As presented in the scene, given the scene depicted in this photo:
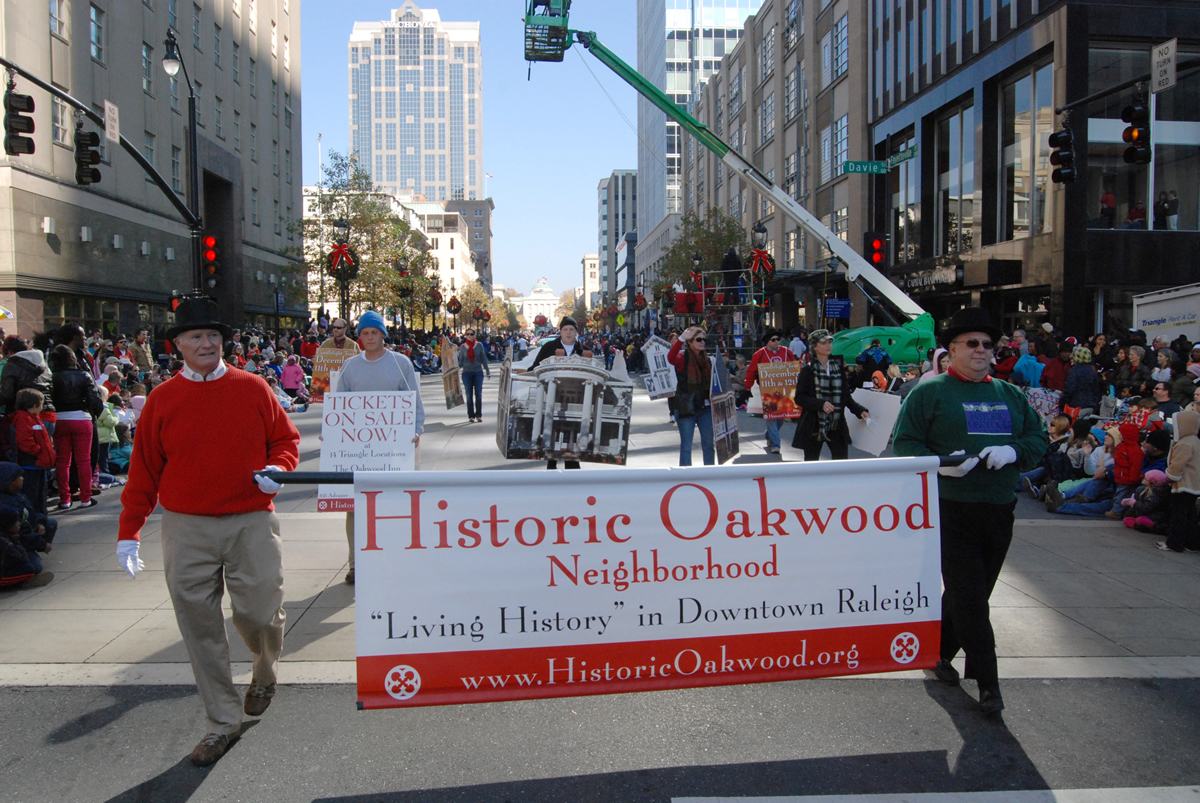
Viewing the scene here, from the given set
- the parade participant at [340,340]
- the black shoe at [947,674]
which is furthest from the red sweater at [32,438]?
the black shoe at [947,674]

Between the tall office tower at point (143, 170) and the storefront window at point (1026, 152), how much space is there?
2255cm

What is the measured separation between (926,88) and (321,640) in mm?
32190

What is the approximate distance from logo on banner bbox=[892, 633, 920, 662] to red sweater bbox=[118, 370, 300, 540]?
115 inches

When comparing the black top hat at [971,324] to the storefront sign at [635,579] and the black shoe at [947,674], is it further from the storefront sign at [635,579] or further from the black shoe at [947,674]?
the black shoe at [947,674]

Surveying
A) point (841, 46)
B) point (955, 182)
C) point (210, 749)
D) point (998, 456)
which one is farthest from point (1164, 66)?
point (841, 46)

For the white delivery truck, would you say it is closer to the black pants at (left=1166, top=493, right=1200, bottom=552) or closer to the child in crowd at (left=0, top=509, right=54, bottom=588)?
the black pants at (left=1166, top=493, right=1200, bottom=552)

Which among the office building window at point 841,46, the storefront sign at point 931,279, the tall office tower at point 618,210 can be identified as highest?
the tall office tower at point 618,210

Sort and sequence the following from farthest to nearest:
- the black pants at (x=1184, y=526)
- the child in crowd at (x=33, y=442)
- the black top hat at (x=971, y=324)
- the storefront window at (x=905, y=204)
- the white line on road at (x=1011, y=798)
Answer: the storefront window at (x=905, y=204) → the child in crowd at (x=33, y=442) → the black pants at (x=1184, y=526) → the black top hat at (x=971, y=324) → the white line on road at (x=1011, y=798)

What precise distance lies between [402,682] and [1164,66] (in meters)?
14.0

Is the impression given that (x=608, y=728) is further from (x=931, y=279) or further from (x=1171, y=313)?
(x=931, y=279)

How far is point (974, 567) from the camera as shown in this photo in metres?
4.22

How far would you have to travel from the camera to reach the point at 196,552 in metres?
3.82

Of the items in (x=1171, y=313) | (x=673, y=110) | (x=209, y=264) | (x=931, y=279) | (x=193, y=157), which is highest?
(x=673, y=110)

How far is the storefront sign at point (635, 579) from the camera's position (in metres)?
3.48
